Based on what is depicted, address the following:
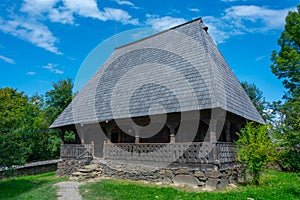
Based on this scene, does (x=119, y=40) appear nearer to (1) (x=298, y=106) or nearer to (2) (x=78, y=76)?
(2) (x=78, y=76)

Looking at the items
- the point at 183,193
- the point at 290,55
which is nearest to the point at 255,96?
the point at 290,55

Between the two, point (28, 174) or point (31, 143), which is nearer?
point (28, 174)

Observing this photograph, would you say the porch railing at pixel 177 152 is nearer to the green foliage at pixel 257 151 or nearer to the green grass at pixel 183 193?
the green foliage at pixel 257 151

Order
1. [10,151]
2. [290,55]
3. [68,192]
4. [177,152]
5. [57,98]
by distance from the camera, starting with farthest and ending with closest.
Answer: [57,98]
[290,55]
[10,151]
[177,152]
[68,192]

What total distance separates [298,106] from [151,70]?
9.09m

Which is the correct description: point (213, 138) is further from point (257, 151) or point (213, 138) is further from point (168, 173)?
point (168, 173)

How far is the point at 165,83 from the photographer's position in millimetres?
12945

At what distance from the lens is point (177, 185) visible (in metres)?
10.4

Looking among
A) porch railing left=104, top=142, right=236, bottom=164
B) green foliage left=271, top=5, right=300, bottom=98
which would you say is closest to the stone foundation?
porch railing left=104, top=142, right=236, bottom=164

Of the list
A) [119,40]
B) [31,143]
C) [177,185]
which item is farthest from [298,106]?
[31,143]

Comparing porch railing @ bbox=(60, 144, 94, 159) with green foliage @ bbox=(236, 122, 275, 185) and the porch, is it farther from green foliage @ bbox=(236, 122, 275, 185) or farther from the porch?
green foliage @ bbox=(236, 122, 275, 185)

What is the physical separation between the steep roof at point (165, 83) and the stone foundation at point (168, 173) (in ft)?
8.05

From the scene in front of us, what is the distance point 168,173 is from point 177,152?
1028mm

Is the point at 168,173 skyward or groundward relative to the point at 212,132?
groundward
